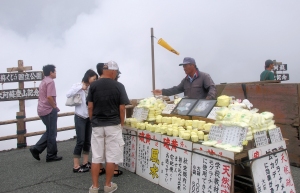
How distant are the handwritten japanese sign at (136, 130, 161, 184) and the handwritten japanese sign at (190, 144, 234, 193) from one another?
871 mm

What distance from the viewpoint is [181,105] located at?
5.26m

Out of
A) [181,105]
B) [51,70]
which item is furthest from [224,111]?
[51,70]

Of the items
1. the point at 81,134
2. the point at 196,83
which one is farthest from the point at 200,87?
the point at 81,134

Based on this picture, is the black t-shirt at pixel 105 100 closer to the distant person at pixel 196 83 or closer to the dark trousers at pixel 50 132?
the distant person at pixel 196 83

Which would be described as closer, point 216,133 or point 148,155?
point 216,133

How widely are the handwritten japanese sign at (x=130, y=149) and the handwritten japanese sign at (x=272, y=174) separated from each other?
7.71 ft

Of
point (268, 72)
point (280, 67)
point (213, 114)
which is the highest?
point (280, 67)

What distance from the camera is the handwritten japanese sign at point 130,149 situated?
527cm

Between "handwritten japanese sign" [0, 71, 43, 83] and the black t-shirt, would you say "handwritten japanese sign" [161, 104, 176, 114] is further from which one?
"handwritten japanese sign" [0, 71, 43, 83]

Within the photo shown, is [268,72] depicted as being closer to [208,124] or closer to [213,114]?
[213,114]

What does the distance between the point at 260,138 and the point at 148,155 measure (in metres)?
1.91

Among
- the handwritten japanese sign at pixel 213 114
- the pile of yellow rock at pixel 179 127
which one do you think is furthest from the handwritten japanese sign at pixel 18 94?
the handwritten japanese sign at pixel 213 114

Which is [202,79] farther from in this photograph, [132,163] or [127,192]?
[127,192]

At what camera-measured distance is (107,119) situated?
4320 mm
